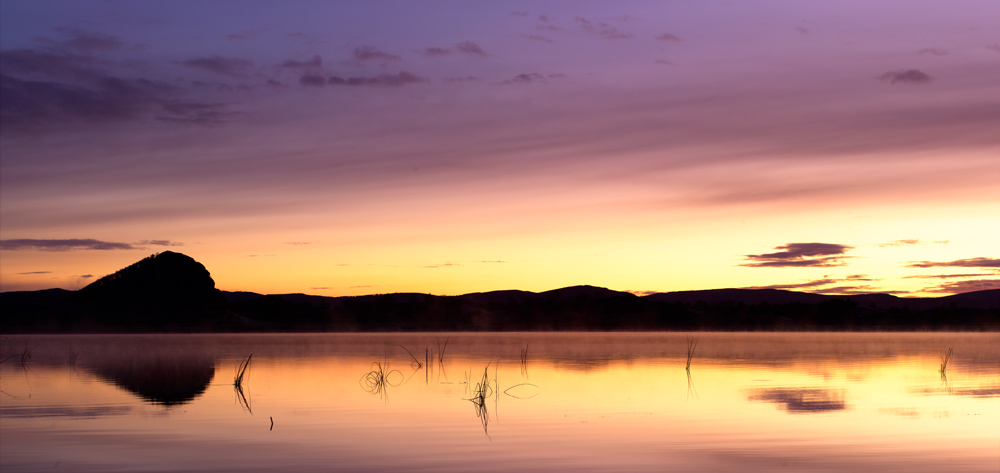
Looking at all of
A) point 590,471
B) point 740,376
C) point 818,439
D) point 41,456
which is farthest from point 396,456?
point 740,376

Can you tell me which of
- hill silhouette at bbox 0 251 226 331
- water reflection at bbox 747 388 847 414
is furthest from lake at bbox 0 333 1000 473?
hill silhouette at bbox 0 251 226 331

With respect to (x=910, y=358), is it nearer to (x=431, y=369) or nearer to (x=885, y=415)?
(x=431, y=369)

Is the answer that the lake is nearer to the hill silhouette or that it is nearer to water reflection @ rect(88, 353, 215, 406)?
water reflection @ rect(88, 353, 215, 406)

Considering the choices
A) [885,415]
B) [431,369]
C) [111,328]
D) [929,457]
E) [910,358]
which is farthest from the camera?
[111,328]

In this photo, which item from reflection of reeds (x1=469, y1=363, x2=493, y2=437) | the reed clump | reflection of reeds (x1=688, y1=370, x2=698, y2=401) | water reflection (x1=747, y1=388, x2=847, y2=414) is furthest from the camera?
the reed clump

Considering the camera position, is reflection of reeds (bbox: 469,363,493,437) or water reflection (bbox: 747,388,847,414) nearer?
reflection of reeds (bbox: 469,363,493,437)

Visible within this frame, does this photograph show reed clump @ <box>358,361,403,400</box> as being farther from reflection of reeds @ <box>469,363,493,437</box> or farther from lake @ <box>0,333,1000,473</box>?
reflection of reeds @ <box>469,363,493,437</box>

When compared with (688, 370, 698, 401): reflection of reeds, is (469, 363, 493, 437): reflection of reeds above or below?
below

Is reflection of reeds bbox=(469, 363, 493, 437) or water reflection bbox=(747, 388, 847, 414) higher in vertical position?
water reflection bbox=(747, 388, 847, 414)

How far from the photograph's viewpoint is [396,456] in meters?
16.4

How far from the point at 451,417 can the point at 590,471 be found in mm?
8228

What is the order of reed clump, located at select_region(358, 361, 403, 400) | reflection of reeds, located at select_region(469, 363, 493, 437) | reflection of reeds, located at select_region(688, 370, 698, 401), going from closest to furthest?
reflection of reeds, located at select_region(469, 363, 493, 437) → reflection of reeds, located at select_region(688, 370, 698, 401) → reed clump, located at select_region(358, 361, 403, 400)

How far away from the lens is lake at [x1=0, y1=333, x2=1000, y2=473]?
15.8 metres

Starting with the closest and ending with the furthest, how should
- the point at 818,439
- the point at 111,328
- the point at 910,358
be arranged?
the point at 818,439 → the point at 910,358 → the point at 111,328
